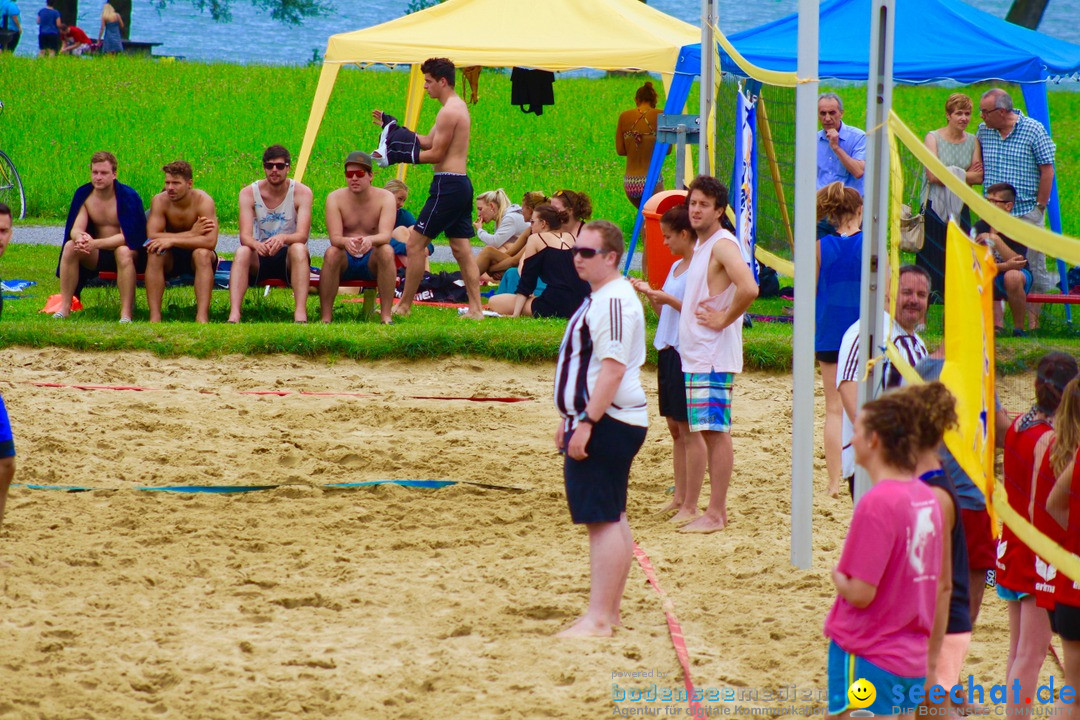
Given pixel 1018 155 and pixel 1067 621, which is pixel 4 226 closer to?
pixel 1067 621

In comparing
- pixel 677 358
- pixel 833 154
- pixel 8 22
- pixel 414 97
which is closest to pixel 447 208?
pixel 833 154

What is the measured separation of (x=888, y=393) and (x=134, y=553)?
3.67 m

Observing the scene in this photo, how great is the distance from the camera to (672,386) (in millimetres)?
6074

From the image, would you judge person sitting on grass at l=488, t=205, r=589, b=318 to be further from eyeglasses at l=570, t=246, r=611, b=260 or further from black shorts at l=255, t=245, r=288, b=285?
eyeglasses at l=570, t=246, r=611, b=260

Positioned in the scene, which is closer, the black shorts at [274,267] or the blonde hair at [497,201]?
the black shorts at [274,267]

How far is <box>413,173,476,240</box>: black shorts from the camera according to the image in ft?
33.3

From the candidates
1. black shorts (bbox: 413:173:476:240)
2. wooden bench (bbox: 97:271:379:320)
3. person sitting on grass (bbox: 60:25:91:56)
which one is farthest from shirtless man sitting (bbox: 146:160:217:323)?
person sitting on grass (bbox: 60:25:91:56)

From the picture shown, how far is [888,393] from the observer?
3.29 metres

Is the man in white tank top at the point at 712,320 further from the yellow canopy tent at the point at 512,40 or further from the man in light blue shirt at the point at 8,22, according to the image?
the man in light blue shirt at the point at 8,22

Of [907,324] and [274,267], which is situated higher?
[274,267]

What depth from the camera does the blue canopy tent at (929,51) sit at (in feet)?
36.7

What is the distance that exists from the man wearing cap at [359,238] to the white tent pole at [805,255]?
17.5 feet

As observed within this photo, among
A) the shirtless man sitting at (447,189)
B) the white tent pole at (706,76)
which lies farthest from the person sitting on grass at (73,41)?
the white tent pole at (706,76)

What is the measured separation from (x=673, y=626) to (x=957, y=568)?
150cm
